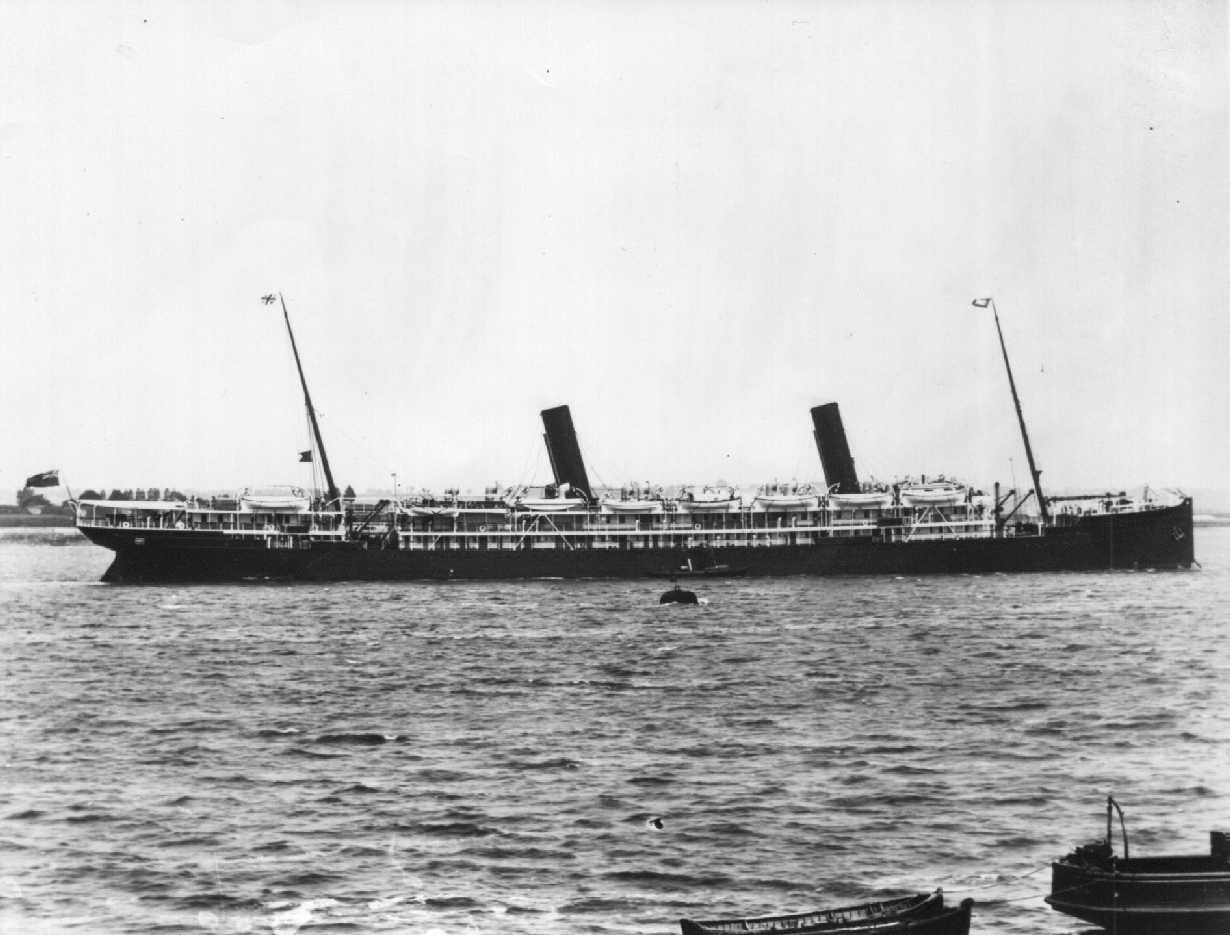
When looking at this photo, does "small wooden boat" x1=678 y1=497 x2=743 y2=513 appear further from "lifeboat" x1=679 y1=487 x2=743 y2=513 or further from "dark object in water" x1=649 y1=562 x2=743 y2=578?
"dark object in water" x1=649 y1=562 x2=743 y2=578

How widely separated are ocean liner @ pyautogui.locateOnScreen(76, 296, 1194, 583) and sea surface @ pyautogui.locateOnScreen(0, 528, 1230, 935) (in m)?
25.5

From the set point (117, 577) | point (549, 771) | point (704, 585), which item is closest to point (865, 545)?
point (704, 585)

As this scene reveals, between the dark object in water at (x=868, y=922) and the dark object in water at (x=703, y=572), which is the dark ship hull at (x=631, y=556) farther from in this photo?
the dark object in water at (x=868, y=922)

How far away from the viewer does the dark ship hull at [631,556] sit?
74.8m

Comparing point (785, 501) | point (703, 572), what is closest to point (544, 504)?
point (703, 572)

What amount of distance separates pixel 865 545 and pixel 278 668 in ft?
150

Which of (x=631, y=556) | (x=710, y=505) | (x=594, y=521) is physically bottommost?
(x=631, y=556)

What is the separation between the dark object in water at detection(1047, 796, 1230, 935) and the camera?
17047mm

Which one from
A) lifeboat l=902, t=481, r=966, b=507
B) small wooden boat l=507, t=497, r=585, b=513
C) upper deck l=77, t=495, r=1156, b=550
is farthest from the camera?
lifeboat l=902, t=481, r=966, b=507

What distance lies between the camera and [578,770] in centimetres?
2600

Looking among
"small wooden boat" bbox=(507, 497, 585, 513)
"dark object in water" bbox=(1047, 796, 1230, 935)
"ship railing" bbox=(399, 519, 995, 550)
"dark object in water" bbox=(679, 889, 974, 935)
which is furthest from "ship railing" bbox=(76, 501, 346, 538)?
"dark object in water" bbox=(1047, 796, 1230, 935)

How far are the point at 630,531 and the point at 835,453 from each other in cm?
1373

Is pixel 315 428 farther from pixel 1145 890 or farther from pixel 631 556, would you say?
pixel 1145 890

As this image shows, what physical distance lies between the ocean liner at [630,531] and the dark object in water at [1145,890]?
2297 inches
